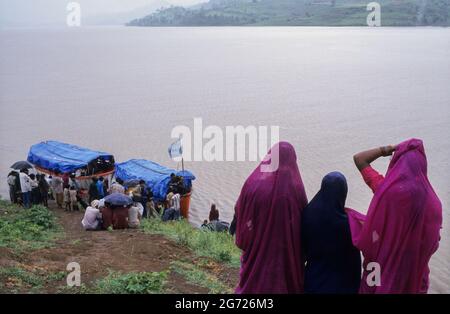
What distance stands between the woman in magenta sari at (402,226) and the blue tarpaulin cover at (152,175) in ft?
28.6

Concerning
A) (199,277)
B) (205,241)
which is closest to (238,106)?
(205,241)

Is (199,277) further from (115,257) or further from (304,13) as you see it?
(304,13)

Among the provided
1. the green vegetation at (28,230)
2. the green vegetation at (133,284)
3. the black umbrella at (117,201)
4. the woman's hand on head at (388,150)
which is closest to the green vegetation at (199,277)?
the green vegetation at (133,284)

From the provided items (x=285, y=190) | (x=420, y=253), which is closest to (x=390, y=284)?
(x=420, y=253)

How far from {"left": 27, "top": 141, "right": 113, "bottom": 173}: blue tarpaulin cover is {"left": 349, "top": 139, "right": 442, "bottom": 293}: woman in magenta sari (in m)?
9.99

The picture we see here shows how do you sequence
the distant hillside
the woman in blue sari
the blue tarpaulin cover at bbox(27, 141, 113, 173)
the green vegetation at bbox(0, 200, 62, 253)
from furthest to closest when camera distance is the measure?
the distant hillside, the blue tarpaulin cover at bbox(27, 141, 113, 173), the green vegetation at bbox(0, 200, 62, 253), the woman in blue sari

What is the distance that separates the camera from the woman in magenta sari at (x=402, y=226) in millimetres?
3043

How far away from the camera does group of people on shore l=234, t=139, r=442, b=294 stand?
10.1 ft

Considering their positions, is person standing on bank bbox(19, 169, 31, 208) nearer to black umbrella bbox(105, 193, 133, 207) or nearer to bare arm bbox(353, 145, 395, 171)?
Answer: black umbrella bbox(105, 193, 133, 207)

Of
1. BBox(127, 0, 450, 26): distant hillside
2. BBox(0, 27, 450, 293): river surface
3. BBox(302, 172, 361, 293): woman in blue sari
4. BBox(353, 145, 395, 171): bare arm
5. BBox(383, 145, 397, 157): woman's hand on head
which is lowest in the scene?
BBox(0, 27, 450, 293): river surface

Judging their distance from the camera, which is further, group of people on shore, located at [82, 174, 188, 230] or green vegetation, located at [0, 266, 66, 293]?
group of people on shore, located at [82, 174, 188, 230]

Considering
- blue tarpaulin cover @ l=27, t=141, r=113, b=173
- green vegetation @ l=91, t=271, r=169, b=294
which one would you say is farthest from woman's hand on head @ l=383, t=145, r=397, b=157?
blue tarpaulin cover @ l=27, t=141, r=113, b=173
